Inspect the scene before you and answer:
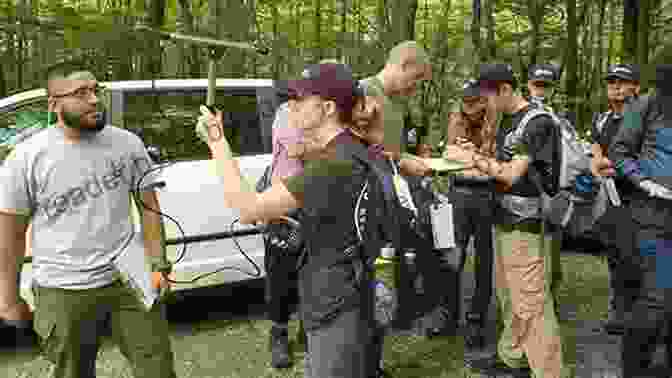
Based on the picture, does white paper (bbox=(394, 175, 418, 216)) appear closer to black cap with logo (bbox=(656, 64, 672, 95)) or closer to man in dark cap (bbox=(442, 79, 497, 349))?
black cap with logo (bbox=(656, 64, 672, 95))

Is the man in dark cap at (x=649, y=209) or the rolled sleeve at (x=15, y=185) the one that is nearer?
the rolled sleeve at (x=15, y=185)

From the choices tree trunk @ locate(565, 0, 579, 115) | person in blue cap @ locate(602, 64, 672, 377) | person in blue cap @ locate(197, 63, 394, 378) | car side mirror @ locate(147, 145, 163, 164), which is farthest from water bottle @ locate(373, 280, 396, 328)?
tree trunk @ locate(565, 0, 579, 115)

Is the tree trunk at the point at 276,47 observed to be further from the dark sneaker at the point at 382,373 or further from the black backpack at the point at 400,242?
the black backpack at the point at 400,242

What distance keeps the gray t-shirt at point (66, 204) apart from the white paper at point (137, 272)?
0.05 meters

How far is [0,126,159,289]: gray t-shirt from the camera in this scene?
107 inches

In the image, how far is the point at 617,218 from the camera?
4.06 metres

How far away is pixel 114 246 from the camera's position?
286 cm

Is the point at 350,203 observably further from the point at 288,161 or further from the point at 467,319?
the point at 467,319

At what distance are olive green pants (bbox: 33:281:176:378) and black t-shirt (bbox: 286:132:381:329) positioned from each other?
98cm

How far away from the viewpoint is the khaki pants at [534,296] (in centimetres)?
358

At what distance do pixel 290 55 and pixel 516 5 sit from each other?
16.9ft

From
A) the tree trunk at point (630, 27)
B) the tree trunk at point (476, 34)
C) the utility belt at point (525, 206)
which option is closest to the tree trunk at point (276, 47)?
the tree trunk at point (476, 34)

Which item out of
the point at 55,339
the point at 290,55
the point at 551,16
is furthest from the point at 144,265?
the point at 551,16

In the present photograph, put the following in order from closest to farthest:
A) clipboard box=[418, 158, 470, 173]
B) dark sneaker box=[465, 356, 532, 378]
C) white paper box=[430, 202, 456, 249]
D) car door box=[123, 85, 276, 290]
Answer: clipboard box=[418, 158, 470, 173], white paper box=[430, 202, 456, 249], dark sneaker box=[465, 356, 532, 378], car door box=[123, 85, 276, 290]
